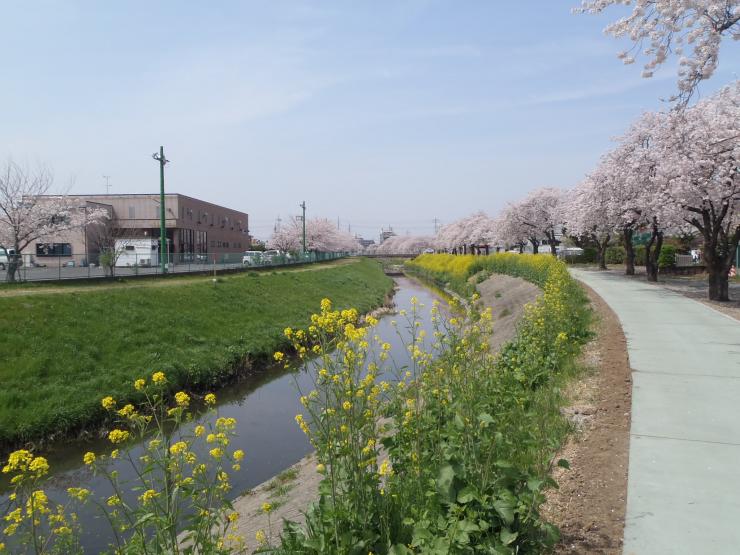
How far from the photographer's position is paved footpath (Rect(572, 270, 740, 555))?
3.59 metres

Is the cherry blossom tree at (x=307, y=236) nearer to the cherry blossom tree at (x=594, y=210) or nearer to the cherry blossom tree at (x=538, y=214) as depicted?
the cherry blossom tree at (x=538, y=214)

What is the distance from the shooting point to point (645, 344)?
31.9 feet

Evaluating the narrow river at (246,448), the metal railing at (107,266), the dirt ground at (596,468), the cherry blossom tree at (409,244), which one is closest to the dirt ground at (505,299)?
the narrow river at (246,448)

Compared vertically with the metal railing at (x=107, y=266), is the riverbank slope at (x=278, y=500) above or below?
below

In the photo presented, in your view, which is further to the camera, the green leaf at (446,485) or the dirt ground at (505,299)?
the dirt ground at (505,299)

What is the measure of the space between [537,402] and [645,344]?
207 inches

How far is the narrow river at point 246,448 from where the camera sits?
7.27 m

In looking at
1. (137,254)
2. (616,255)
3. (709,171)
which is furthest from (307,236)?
(709,171)

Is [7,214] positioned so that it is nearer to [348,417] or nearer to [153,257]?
[153,257]

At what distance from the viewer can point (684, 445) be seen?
16.6 feet

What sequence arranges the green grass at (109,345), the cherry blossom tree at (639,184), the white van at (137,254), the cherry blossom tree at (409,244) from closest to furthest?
the green grass at (109,345), the cherry blossom tree at (639,184), the white van at (137,254), the cherry blossom tree at (409,244)

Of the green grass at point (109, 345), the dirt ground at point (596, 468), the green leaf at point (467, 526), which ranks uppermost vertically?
Result: the green leaf at point (467, 526)

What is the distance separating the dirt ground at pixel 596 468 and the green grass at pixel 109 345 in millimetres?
9405

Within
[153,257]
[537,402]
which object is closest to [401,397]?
[537,402]
